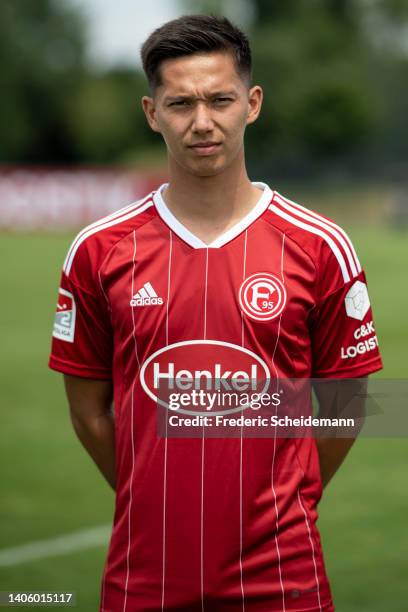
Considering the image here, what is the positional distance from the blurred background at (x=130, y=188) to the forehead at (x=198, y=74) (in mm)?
3072

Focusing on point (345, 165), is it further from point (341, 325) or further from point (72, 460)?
point (341, 325)

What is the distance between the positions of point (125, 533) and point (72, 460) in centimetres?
534

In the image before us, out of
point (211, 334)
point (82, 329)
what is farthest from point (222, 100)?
point (82, 329)

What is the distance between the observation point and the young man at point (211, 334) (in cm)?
299

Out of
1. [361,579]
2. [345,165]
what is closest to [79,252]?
[361,579]

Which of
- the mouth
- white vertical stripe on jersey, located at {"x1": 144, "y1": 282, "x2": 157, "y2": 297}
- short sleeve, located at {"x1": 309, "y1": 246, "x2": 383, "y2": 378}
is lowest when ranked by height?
short sleeve, located at {"x1": 309, "y1": 246, "x2": 383, "y2": 378}

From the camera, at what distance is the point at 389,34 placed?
221 feet

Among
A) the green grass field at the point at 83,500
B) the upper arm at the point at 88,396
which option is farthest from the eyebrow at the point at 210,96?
the green grass field at the point at 83,500

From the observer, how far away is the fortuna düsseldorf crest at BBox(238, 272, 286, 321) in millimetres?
3012

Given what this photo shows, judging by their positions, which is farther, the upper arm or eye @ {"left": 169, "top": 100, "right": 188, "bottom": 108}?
the upper arm

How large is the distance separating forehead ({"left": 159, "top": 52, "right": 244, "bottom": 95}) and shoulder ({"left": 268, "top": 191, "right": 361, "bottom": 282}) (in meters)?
0.37

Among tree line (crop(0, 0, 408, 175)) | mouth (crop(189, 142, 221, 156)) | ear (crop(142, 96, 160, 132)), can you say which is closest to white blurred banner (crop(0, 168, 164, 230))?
tree line (crop(0, 0, 408, 175))

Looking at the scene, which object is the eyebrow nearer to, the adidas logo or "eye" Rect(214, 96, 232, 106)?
"eye" Rect(214, 96, 232, 106)

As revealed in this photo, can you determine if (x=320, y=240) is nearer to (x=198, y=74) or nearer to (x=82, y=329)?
(x=198, y=74)
